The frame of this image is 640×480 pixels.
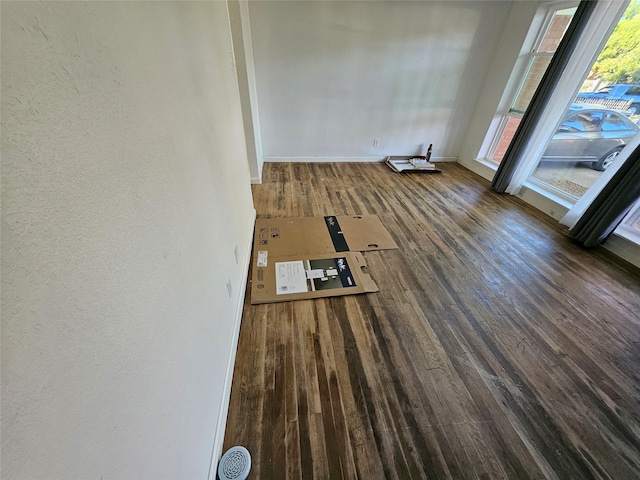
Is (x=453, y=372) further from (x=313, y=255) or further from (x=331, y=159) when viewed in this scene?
(x=331, y=159)

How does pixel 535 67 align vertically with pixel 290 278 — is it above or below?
above

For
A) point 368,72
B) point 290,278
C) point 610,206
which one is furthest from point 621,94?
point 290,278

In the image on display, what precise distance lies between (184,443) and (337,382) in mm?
771

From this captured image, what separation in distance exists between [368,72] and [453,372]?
3772 mm

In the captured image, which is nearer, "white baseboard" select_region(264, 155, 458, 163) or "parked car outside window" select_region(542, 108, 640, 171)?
"parked car outside window" select_region(542, 108, 640, 171)

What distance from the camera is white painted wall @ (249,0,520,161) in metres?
3.24

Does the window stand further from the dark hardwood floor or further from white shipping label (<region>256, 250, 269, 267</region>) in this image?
white shipping label (<region>256, 250, 269, 267</region>)

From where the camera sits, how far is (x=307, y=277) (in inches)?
75.9

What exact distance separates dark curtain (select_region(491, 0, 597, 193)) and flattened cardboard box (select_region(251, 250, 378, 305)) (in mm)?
2491

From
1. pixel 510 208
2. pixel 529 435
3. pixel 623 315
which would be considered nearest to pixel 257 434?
pixel 529 435

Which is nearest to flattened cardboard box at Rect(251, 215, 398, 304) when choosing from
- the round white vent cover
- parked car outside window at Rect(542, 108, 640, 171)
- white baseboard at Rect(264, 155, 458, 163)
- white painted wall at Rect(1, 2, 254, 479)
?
the round white vent cover

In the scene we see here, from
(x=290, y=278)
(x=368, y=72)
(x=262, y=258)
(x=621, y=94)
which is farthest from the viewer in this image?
(x=368, y=72)

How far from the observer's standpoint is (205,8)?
1108 mm

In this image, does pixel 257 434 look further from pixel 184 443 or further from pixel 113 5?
pixel 113 5
